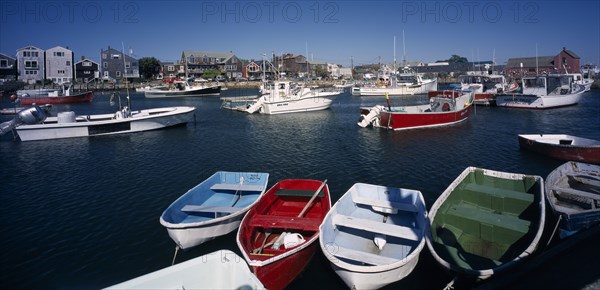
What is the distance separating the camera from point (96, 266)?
9.55 metres

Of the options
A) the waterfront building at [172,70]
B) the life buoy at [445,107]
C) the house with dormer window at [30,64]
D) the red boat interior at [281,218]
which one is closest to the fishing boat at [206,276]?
the red boat interior at [281,218]

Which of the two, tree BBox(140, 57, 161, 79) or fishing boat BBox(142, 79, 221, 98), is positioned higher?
tree BBox(140, 57, 161, 79)

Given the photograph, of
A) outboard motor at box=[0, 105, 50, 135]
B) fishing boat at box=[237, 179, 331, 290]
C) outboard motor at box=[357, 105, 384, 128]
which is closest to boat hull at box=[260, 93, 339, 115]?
outboard motor at box=[357, 105, 384, 128]

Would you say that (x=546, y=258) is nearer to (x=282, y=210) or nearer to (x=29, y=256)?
(x=282, y=210)

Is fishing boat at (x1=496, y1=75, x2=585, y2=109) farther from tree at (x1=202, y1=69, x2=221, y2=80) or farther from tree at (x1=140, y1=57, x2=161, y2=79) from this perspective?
tree at (x1=140, y1=57, x2=161, y2=79)

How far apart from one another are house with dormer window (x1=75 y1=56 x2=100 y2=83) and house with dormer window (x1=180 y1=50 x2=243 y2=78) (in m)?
26.5

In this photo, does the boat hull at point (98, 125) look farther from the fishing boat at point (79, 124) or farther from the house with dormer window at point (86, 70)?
the house with dormer window at point (86, 70)

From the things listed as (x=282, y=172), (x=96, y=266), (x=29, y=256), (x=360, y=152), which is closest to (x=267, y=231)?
(x=96, y=266)

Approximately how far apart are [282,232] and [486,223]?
5.60 meters

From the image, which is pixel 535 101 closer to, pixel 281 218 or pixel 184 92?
pixel 281 218

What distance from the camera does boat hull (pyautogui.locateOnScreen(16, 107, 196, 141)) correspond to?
91.0 feet

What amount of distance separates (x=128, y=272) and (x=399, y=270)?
7.16 metres

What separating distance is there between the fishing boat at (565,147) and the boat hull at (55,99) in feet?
233

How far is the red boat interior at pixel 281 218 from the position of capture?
8656 mm
